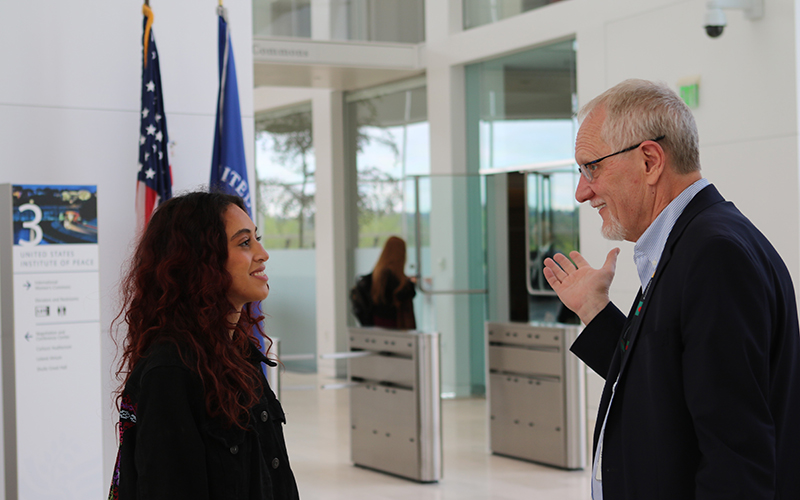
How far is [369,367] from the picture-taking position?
20.5ft

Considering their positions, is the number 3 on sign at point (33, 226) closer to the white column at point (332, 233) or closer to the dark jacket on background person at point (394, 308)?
the dark jacket on background person at point (394, 308)

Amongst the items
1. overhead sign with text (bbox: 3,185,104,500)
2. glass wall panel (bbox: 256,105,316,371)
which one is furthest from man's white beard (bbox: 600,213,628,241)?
glass wall panel (bbox: 256,105,316,371)

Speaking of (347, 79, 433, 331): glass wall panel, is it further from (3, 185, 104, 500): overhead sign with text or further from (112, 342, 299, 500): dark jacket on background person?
(112, 342, 299, 500): dark jacket on background person

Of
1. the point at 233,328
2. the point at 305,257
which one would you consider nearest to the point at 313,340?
the point at 305,257

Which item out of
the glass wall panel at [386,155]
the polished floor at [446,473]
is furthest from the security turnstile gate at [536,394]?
the glass wall panel at [386,155]

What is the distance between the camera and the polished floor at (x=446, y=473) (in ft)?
17.6

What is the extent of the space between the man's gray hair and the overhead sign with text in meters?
2.75

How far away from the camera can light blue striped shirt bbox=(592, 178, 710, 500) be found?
1.68 meters

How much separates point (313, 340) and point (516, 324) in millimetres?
5454

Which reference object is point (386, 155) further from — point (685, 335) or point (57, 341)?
point (685, 335)

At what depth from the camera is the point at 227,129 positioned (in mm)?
4262

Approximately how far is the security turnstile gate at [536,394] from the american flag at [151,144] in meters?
3.21

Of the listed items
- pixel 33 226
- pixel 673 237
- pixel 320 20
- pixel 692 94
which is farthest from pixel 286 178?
pixel 673 237

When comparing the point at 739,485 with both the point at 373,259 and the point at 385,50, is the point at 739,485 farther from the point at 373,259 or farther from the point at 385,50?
the point at 373,259
